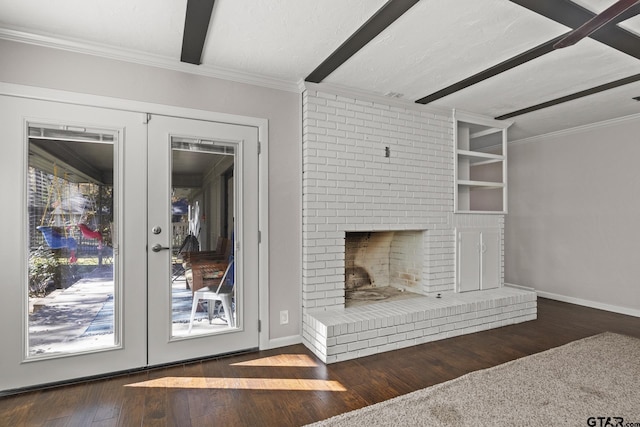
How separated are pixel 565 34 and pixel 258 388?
3.29 m

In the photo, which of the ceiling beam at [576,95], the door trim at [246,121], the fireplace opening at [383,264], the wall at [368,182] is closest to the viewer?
the door trim at [246,121]

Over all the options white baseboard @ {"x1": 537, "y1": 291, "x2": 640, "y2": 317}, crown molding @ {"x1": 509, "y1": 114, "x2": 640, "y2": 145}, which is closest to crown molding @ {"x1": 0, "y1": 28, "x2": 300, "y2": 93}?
crown molding @ {"x1": 509, "y1": 114, "x2": 640, "y2": 145}

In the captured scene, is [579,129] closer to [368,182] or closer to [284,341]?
[368,182]

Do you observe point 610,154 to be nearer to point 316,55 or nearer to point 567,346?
point 567,346

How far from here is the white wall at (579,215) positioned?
14.0ft

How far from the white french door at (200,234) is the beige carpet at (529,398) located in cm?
136

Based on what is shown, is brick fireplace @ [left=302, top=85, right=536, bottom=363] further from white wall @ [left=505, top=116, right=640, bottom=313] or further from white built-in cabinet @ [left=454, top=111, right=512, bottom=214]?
white wall @ [left=505, top=116, right=640, bottom=313]

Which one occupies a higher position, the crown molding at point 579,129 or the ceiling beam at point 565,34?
the ceiling beam at point 565,34

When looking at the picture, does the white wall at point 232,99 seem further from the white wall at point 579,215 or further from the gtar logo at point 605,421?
the white wall at point 579,215

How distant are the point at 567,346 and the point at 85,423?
12.5 ft

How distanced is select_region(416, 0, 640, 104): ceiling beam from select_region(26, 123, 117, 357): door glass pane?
121 inches

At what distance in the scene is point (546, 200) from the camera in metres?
5.08

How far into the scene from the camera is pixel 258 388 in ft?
7.89

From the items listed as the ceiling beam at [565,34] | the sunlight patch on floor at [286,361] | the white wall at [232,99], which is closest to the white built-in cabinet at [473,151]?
the ceiling beam at [565,34]
